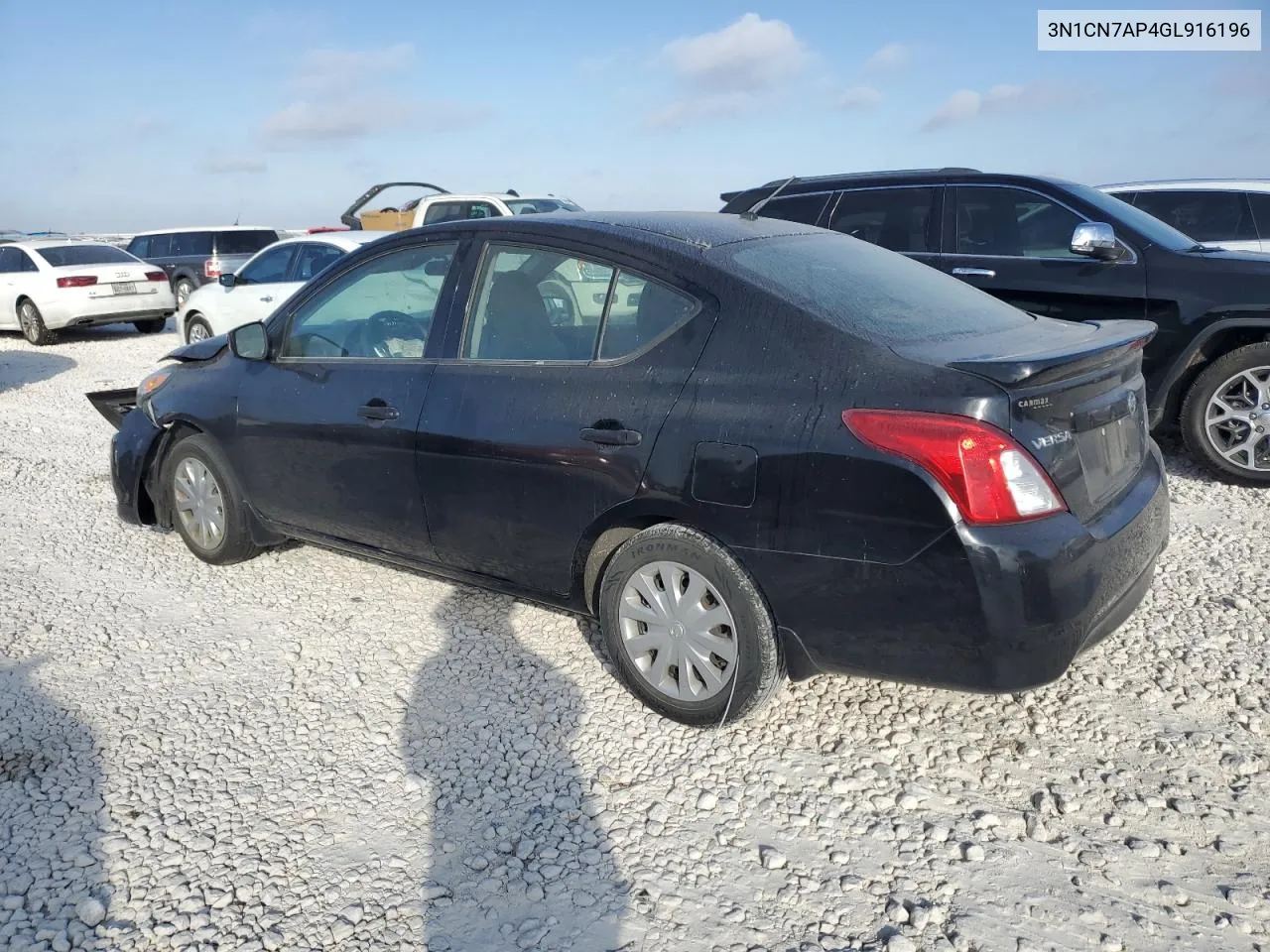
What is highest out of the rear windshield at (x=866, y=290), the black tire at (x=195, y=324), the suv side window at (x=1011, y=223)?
the suv side window at (x=1011, y=223)

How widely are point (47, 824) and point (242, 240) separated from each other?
17.7 m

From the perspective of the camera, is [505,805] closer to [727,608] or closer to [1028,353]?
[727,608]

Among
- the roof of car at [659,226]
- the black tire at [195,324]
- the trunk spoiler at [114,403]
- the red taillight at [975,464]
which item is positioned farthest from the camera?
the black tire at [195,324]

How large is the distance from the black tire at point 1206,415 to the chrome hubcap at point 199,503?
5298 mm

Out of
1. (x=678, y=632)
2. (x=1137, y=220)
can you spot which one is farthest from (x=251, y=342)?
(x=1137, y=220)

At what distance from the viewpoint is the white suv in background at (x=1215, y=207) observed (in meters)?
8.21

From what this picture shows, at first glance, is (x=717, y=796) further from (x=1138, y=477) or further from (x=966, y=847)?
(x=1138, y=477)

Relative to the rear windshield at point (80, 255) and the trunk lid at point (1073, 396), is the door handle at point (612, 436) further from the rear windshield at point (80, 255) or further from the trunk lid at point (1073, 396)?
the rear windshield at point (80, 255)

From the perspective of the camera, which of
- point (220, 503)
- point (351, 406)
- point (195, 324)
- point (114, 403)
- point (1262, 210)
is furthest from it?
point (195, 324)

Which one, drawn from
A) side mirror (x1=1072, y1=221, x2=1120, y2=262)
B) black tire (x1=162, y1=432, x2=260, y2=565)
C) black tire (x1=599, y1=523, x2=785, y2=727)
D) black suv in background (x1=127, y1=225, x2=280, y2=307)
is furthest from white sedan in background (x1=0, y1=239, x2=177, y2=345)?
black tire (x1=599, y1=523, x2=785, y2=727)

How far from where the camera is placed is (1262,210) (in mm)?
8211

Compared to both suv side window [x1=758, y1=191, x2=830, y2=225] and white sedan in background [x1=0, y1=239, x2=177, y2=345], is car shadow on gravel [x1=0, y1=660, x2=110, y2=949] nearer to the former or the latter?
suv side window [x1=758, y1=191, x2=830, y2=225]

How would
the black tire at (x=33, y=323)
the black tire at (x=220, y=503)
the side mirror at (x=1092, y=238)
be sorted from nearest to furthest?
1. the black tire at (x=220, y=503)
2. the side mirror at (x=1092, y=238)
3. the black tire at (x=33, y=323)

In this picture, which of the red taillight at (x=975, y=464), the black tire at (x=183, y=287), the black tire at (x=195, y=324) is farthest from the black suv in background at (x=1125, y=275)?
the black tire at (x=183, y=287)
